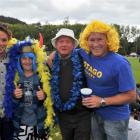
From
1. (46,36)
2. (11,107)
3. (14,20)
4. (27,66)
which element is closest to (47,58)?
(27,66)

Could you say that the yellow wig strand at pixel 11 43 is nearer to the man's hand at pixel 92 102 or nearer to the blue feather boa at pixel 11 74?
the blue feather boa at pixel 11 74

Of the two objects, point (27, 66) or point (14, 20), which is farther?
point (14, 20)

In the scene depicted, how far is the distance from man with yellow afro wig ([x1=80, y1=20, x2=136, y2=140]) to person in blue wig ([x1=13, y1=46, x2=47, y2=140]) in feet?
2.00

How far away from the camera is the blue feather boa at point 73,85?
4.61 m

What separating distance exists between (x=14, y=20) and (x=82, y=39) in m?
93.3

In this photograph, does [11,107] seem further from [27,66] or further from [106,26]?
[106,26]

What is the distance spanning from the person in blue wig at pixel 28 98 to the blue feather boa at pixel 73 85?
6.1 inches

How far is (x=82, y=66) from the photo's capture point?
184 inches

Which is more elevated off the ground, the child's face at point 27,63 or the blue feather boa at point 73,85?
the child's face at point 27,63

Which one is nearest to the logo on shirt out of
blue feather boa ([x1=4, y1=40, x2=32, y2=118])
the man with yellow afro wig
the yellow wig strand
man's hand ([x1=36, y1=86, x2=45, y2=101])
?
the man with yellow afro wig

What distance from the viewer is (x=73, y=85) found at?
15.2ft

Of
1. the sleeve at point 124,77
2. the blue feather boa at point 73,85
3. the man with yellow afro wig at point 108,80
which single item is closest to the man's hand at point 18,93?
the blue feather boa at point 73,85

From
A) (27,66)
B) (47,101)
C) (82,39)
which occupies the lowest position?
(47,101)

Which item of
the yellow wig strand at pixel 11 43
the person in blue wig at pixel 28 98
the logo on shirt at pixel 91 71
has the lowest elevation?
the person in blue wig at pixel 28 98
